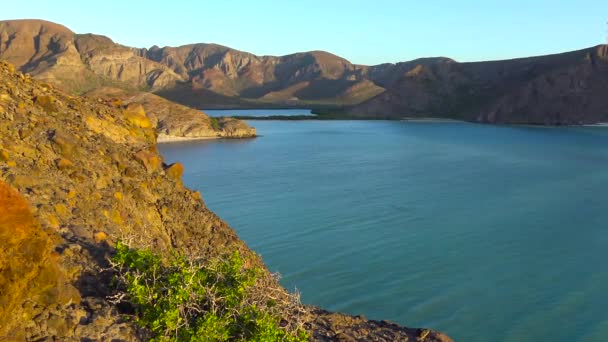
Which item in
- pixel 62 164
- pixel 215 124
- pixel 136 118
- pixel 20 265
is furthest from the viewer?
pixel 215 124

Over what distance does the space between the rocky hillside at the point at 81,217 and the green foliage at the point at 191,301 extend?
1.45ft

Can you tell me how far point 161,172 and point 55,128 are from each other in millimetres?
4055

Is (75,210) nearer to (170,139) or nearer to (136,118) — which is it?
(136,118)

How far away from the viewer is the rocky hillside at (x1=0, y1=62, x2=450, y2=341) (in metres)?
7.99

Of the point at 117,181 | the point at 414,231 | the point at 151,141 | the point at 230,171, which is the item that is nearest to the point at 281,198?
the point at 414,231

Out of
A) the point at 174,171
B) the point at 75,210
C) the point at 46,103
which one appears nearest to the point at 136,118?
the point at 174,171

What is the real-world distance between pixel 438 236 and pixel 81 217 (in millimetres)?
23940

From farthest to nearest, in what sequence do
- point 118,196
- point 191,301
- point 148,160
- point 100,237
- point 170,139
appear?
point 170,139 < point 148,160 < point 118,196 < point 100,237 < point 191,301

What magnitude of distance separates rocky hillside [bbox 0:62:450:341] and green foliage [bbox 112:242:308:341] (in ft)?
1.45

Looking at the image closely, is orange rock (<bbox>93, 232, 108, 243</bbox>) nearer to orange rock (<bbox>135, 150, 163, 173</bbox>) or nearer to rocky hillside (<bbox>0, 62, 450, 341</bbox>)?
rocky hillside (<bbox>0, 62, 450, 341</bbox>)

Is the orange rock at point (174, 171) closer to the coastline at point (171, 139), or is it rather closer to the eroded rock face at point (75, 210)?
the eroded rock face at point (75, 210)

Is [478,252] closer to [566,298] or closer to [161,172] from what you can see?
[566,298]

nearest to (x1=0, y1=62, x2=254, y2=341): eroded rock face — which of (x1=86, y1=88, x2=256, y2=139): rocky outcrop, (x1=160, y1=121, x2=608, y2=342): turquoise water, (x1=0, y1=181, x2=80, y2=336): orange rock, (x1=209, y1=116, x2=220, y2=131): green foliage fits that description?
(x1=0, y1=181, x2=80, y2=336): orange rock

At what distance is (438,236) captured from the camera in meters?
31.5
